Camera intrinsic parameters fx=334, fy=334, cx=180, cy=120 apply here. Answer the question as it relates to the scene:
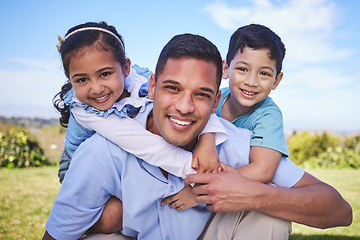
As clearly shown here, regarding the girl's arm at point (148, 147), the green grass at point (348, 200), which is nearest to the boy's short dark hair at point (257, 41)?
the girl's arm at point (148, 147)

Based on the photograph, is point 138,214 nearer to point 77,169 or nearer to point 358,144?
point 77,169

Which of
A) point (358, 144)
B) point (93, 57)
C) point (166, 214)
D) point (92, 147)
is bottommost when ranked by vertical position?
point (358, 144)

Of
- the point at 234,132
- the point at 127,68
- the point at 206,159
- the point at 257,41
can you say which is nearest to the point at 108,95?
the point at 127,68

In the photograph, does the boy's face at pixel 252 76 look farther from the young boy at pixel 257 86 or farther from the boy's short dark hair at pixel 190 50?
the boy's short dark hair at pixel 190 50

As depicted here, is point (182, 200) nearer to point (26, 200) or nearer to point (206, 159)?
point (206, 159)

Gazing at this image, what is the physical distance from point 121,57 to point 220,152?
48.7 inches

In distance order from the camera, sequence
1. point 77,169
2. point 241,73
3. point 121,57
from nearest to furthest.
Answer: point 77,169 → point 121,57 → point 241,73

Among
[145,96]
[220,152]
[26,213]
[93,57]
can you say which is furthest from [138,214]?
[26,213]

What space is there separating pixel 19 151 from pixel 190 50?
34.9 feet

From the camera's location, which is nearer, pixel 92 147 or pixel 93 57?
pixel 92 147

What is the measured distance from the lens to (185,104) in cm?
244

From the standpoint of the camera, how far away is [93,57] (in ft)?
9.20

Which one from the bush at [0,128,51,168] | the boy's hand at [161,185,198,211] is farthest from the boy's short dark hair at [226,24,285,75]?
the bush at [0,128,51,168]

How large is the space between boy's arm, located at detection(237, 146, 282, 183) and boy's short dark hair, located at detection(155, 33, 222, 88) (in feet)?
2.29
